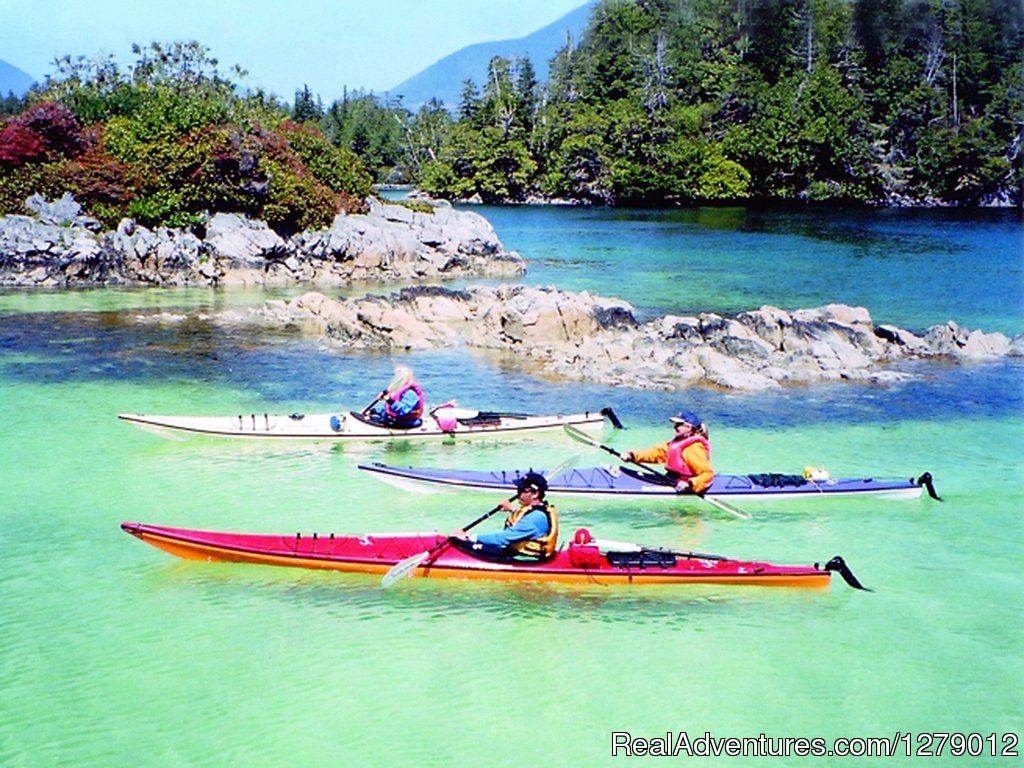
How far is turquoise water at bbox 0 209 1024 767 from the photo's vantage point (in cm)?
930

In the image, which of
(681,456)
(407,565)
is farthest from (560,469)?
(407,565)

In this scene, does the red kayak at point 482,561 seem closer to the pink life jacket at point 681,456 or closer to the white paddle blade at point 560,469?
the pink life jacket at point 681,456

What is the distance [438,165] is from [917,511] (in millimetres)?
77687

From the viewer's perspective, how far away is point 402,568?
11.2 meters

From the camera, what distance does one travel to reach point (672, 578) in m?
11.4

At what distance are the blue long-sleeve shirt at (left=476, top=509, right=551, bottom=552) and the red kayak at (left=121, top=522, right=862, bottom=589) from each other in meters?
0.25

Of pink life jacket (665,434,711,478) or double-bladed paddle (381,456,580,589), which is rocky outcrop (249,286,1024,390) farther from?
double-bladed paddle (381,456,580,589)

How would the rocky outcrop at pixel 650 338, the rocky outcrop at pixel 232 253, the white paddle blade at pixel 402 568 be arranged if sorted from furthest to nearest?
the rocky outcrop at pixel 232 253, the rocky outcrop at pixel 650 338, the white paddle blade at pixel 402 568

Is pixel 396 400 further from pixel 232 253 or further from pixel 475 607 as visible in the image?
pixel 232 253

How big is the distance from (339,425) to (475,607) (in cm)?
668

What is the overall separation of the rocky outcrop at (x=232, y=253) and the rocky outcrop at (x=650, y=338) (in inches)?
364

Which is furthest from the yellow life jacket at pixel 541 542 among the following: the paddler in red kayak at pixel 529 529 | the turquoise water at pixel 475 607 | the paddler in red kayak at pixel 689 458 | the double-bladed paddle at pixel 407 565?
the paddler in red kayak at pixel 689 458

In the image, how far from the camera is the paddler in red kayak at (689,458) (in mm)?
13938

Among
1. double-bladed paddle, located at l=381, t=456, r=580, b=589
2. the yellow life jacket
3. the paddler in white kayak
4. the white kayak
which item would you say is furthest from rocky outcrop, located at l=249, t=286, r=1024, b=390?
double-bladed paddle, located at l=381, t=456, r=580, b=589
